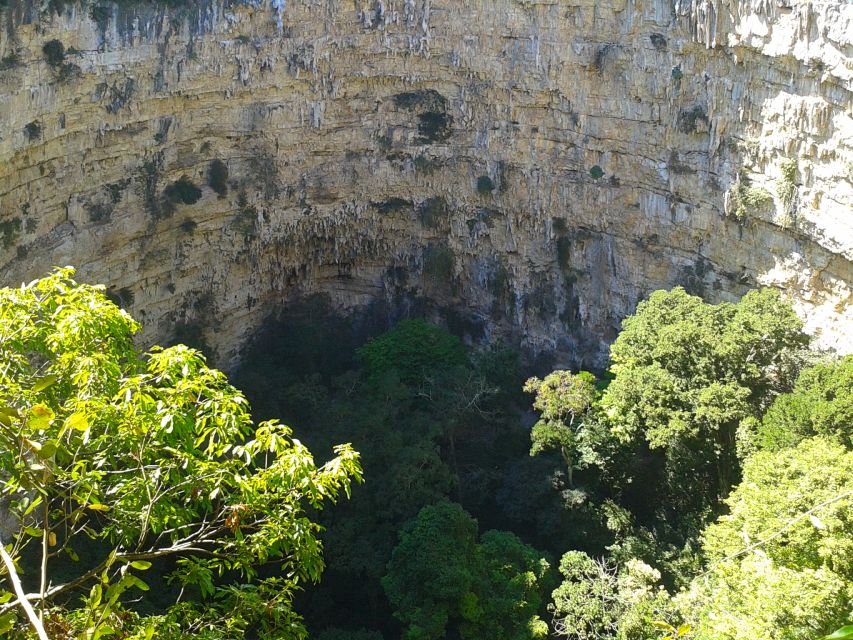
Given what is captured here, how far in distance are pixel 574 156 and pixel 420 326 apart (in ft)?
22.2

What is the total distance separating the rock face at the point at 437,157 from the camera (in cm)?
2128

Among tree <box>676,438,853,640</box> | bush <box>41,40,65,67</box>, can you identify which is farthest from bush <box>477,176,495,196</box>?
tree <box>676,438,853,640</box>

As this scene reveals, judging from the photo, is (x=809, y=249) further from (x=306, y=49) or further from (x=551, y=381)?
(x=306, y=49)

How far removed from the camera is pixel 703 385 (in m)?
19.2

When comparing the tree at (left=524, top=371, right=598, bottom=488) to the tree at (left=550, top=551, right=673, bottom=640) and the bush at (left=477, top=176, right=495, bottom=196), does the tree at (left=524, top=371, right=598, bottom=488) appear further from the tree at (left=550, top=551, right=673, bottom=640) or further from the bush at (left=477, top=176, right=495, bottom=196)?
the bush at (left=477, top=176, right=495, bottom=196)

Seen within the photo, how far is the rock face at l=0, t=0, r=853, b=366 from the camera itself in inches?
838

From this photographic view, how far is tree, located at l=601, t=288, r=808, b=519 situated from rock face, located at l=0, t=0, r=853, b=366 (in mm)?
2061

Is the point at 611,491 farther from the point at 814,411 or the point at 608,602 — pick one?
the point at 814,411

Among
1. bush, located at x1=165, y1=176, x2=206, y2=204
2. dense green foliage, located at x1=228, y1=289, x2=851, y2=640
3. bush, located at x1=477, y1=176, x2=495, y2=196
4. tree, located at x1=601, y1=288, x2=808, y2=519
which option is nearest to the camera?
dense green foliage, located at x1=228, y1=289, x2=851, y2=640

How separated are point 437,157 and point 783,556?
715 inches

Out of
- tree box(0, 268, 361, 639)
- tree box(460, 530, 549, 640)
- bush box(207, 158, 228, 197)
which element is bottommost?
tree box(460, 530, 549, 640)

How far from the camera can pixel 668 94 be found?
78.9 ft

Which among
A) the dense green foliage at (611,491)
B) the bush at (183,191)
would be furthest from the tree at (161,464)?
the bush at (183,191)

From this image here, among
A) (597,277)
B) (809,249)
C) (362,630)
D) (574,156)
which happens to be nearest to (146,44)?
(574,156)
